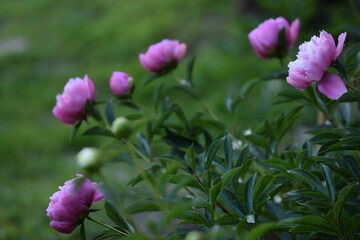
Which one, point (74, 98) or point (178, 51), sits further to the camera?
point (178, 51)

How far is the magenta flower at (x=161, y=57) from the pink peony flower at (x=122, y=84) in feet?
0.27

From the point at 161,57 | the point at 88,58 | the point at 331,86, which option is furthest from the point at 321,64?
the point at 88,58

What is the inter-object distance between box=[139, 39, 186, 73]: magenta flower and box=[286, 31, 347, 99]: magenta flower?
17.3 inches

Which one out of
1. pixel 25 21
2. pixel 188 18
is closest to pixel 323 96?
pixel 188 18

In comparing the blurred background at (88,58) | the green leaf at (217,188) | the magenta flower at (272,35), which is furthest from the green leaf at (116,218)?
the blurred background at (88,58)

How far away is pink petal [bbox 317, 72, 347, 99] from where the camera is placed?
65 cm

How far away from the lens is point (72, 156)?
264 cm

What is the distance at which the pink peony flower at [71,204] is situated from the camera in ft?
2.26

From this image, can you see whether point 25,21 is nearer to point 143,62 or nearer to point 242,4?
point 242,4

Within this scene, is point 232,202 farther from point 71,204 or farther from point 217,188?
point 71,204

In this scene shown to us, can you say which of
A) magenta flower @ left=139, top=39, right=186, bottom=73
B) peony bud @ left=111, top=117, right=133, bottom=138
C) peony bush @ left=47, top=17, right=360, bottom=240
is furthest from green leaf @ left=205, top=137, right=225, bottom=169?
magenta flower @ left=139, top=39, right=186, bottom=73

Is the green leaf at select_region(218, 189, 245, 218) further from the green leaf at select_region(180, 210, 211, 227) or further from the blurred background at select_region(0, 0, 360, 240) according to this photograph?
the blurred background at select_region(0, 0, 360, 240)

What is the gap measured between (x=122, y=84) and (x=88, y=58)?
2.86 metres

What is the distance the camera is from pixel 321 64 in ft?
2.16
